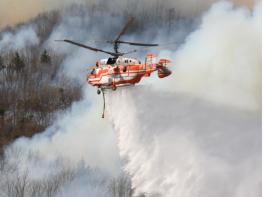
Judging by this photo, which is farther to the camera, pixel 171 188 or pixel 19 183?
pixel 19 183

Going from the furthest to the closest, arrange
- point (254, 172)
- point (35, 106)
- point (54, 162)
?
point (35, 106) → point (54, 162) → point (254, 172)

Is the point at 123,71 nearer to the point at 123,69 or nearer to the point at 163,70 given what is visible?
the point at 123,69

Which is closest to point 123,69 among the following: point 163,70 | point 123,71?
point 123,71

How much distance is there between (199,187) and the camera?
3294 centimetres

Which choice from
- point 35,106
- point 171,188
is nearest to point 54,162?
point 35,106

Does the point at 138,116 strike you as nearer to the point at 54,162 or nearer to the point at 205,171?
the point at 205,171

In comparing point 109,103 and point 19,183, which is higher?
point 109,103

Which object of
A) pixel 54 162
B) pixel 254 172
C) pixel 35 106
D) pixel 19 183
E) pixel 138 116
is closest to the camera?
pixel 254 172

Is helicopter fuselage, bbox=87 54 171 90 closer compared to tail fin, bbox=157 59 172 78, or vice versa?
tail fin, bbox=157 59 172 78

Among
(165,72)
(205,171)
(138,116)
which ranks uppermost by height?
(165,72)

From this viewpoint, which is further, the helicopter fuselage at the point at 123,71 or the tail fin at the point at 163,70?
the helicopter fuselage at the point at 123,71

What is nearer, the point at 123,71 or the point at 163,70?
the point at 163,70

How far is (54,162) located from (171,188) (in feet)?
→ 117

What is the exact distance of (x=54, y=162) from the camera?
67.8 metres
